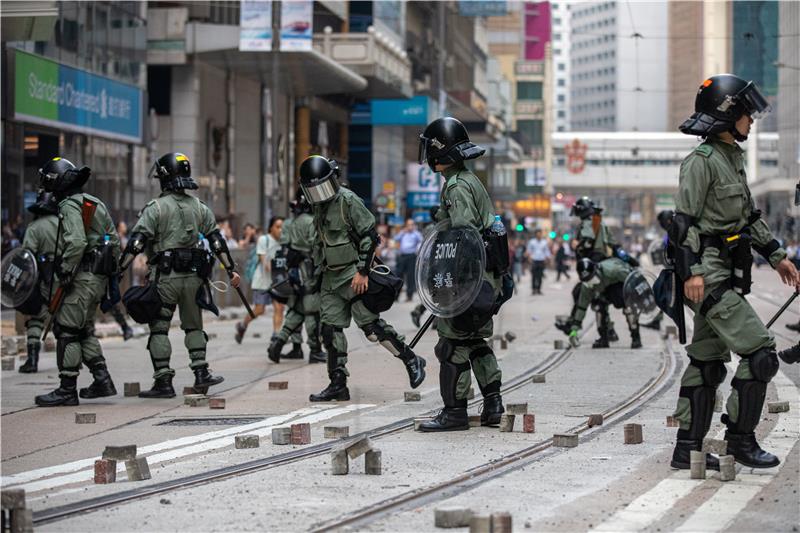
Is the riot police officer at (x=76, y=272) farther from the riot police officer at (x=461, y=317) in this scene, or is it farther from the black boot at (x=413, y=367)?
the riot police officer at (x=461, y=317)

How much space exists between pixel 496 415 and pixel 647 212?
539 feet

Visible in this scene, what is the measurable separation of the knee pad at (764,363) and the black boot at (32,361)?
9080mm

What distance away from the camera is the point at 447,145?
9281mm

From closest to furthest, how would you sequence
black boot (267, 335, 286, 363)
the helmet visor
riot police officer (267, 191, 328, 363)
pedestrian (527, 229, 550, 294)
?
1. the helmet visor
2. black boot (267, 335, 286, 363)
3. riot police officer (267, 191, 328, 363)
4. pedestrian (527, 229, 550, 294)

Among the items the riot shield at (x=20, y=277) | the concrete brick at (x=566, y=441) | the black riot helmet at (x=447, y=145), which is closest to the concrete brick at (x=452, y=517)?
the concrete brick at (x=566, y=441)

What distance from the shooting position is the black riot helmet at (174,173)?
11.6 meters

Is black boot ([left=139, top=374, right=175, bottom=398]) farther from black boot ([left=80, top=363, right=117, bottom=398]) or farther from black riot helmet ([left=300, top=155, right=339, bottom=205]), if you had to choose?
black riot helmet ([left=300, top=155, right=339, bottom=205])

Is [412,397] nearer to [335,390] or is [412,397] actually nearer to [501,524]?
[335,390]

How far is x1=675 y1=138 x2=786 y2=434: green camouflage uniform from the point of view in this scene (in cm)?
703

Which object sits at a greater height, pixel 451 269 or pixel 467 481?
pixel 451 269

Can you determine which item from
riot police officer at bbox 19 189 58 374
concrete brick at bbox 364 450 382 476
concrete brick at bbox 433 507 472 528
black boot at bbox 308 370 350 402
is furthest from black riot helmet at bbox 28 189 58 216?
concrete brick at bbox 433 507 472 528

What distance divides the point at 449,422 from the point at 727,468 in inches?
94.1

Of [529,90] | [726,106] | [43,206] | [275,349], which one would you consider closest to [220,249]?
[43,206]

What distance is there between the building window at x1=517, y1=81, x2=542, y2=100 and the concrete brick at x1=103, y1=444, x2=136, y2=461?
382ft
